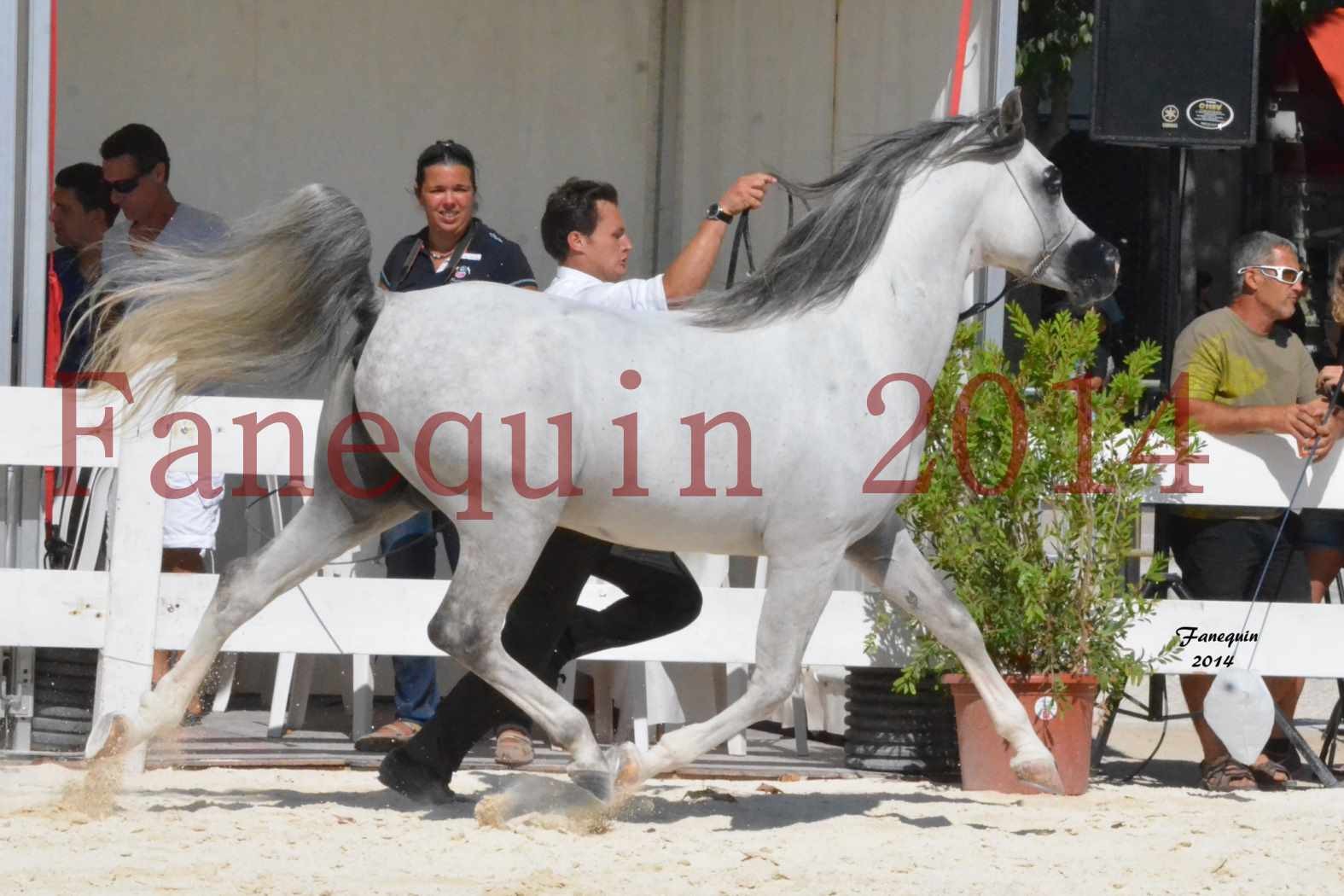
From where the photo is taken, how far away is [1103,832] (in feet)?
16.1

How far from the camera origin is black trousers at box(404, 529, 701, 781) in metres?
4.89

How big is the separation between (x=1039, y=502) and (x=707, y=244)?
1248 mm

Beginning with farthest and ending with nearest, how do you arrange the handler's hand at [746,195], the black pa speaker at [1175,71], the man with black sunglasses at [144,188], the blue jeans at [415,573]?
the black pa speaker at [1175,71] < the man with black sunglasses at [144,188] < the blue jeans at [415,573] < the handler's hand at [746,195]

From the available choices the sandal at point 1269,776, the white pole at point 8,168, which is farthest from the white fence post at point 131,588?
the sandal at point 1269,776

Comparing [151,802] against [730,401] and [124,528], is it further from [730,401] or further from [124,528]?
[730,401]

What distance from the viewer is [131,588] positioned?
5.59 metres

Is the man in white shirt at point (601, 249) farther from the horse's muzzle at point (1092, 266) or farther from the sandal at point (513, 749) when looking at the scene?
the sandal at point (513, 749)

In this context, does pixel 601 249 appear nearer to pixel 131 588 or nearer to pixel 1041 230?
pixel 1041 230

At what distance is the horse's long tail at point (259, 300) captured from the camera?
4.48 m

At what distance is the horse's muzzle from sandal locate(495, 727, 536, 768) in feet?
7.07

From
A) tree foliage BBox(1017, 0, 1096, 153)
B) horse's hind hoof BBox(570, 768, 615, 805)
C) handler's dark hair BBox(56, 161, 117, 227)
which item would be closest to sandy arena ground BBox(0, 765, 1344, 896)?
horse's hind hoof BBox(570, 768, 615, 805)

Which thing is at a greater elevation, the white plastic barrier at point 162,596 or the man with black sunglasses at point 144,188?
the man with black sunglasses at point 144,188

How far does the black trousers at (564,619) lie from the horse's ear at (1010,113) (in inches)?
54.8

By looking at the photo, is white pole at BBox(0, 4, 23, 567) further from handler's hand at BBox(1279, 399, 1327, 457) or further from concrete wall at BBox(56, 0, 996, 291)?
handler's hand at BBox(1279, 399, 1327, 457)
